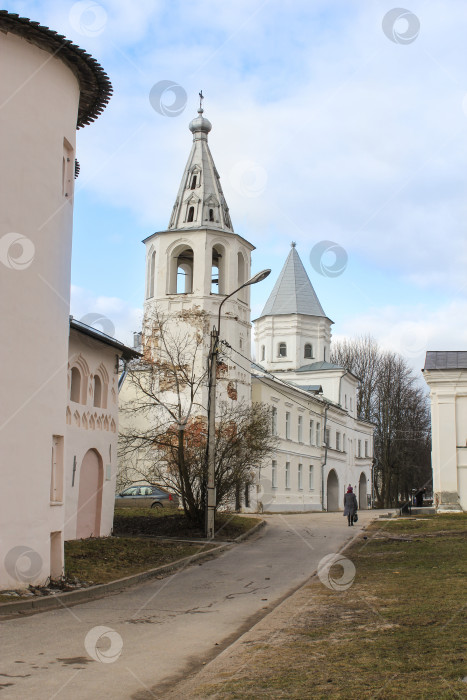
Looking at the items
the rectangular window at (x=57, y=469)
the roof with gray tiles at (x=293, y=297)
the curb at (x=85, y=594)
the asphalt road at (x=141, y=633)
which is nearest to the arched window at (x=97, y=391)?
the curb at (x=85, y=594)

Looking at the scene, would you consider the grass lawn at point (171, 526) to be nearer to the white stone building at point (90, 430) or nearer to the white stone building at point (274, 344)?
the white stone building at point (90, 430)

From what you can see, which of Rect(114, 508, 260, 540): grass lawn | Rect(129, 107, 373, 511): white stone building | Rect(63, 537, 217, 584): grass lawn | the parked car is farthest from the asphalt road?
the parked car

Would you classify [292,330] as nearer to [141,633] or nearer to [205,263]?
[205,263]

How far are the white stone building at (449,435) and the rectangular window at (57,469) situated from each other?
27.7 m

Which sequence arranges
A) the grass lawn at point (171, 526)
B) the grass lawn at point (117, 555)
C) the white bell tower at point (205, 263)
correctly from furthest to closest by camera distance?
the white bell tower at point (205, 263) < the grass lawn at point (171, 526) < the grass lawn at point (117, 555)

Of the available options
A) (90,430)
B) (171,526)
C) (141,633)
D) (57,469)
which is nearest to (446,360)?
(171,526)

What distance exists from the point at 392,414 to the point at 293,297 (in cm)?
1588

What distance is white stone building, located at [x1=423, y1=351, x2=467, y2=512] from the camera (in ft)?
126

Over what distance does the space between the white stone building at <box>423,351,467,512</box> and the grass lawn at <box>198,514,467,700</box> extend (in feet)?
80.2

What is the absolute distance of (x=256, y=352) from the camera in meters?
67.2

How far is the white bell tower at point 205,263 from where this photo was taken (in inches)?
1708

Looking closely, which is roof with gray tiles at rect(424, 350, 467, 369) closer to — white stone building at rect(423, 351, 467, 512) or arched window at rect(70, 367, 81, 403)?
white stone building at rect(423, 351, 467, 512)

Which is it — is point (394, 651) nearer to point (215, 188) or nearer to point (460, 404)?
point (460, 404)

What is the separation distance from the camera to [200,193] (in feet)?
149
